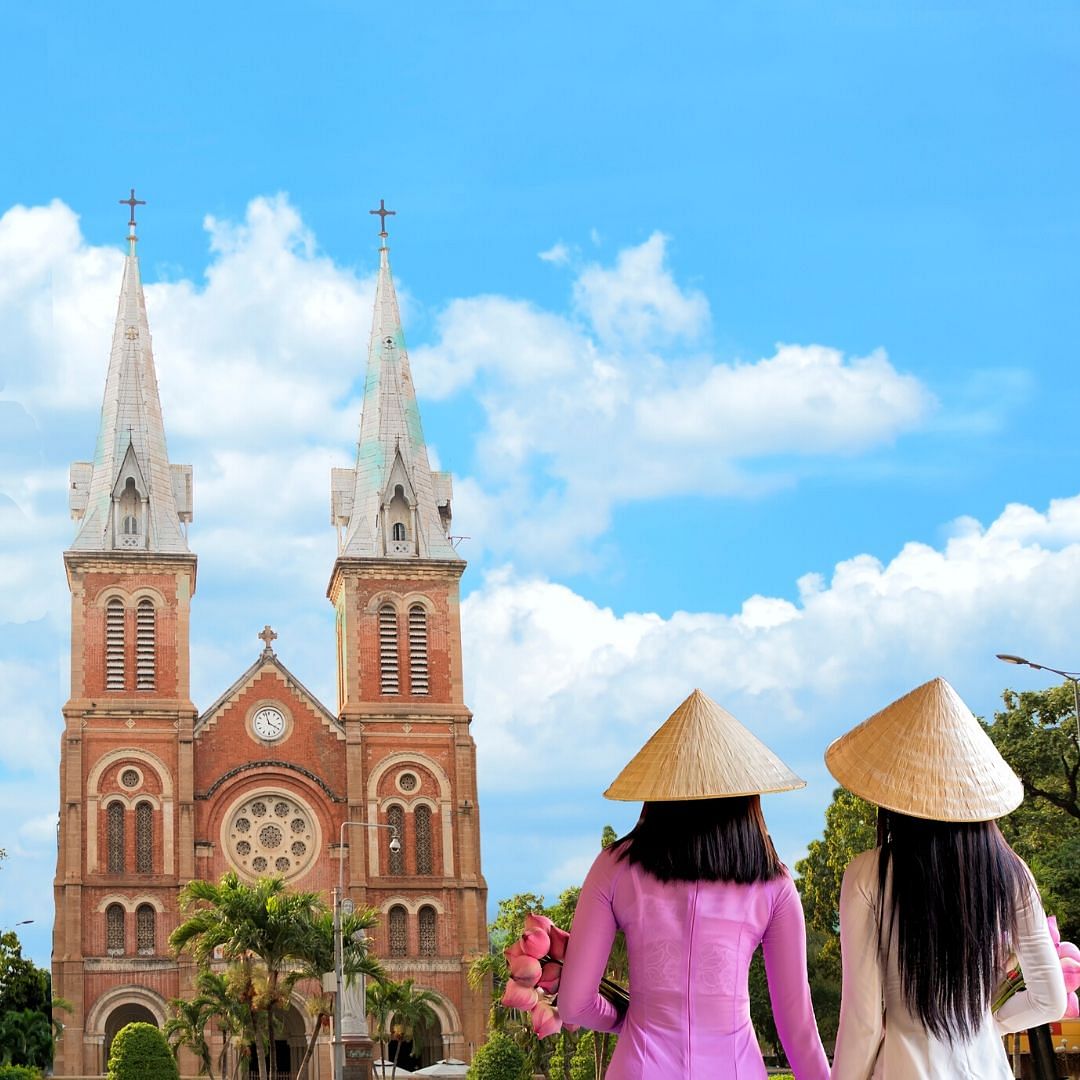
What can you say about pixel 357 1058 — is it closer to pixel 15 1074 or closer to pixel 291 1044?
pixel 15 1074

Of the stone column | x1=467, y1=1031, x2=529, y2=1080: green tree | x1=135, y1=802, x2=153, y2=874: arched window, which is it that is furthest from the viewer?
x1=135, y1=802, x2=153, y2=874: arched window

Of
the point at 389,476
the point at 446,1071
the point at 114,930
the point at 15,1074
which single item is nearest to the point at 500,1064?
the point at 446,1071

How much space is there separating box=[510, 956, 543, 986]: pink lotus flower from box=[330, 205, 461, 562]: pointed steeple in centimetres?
6115

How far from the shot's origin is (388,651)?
6619 centimetres

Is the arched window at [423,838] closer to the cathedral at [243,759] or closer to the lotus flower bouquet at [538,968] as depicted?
the cathedral at [243,759]

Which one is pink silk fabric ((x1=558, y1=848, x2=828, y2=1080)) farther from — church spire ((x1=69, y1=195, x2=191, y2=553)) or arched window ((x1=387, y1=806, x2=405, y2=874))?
church spire ((x1=69, y1=195, x2=191, y2=553))

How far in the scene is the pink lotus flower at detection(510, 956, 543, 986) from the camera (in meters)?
6.21

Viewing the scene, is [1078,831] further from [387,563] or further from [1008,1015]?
[1008,1015]

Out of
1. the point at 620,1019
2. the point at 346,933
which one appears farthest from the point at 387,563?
the point at 620,1019

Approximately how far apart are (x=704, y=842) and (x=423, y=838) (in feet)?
192

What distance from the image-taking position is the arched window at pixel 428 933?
206ft

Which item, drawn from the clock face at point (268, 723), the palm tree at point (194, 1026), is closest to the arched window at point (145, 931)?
the clock face at point (268, 723)

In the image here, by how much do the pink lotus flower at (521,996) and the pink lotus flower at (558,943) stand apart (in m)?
0.13

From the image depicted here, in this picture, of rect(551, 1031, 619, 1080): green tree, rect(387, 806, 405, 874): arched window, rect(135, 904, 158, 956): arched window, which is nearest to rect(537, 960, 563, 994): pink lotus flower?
rect(551, 1031, 619, 1080): green tree
